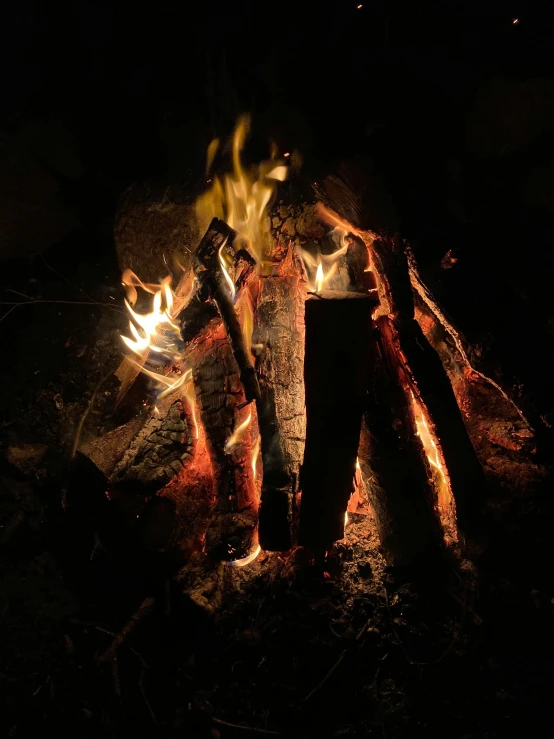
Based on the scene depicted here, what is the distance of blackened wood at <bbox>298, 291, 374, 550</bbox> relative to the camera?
1.97m

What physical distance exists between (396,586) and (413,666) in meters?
0.31

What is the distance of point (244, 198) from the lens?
9.75 ft

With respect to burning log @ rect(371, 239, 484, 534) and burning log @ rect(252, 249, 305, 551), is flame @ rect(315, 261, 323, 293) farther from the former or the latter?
burning log @ rect(371, 239, 484, 534)

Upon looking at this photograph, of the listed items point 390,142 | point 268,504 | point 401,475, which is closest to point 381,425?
point 401,475

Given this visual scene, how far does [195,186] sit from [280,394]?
2.12m

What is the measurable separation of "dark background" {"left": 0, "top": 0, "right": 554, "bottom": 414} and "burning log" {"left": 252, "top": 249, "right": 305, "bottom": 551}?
3.84 ft

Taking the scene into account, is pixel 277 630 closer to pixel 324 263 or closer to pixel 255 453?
pixel 255 453

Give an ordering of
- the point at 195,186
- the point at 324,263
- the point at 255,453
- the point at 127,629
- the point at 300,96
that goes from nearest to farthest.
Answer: the point at 127,629, the point at 255,453, the point at 324,263, the point at 195,186, the point at 300,96

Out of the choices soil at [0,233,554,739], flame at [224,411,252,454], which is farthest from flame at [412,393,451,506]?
flame at [224,411,252,454]

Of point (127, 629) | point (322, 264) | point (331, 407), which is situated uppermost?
point (322, 264)

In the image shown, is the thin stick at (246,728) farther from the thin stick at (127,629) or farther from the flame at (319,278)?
the flame at (319,278)

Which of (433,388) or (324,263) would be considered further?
(324,263)

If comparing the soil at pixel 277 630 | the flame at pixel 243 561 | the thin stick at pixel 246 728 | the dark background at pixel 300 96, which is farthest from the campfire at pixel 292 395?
the dark background at pixel 300 96

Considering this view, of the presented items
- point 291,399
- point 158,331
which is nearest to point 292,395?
point 291,399
